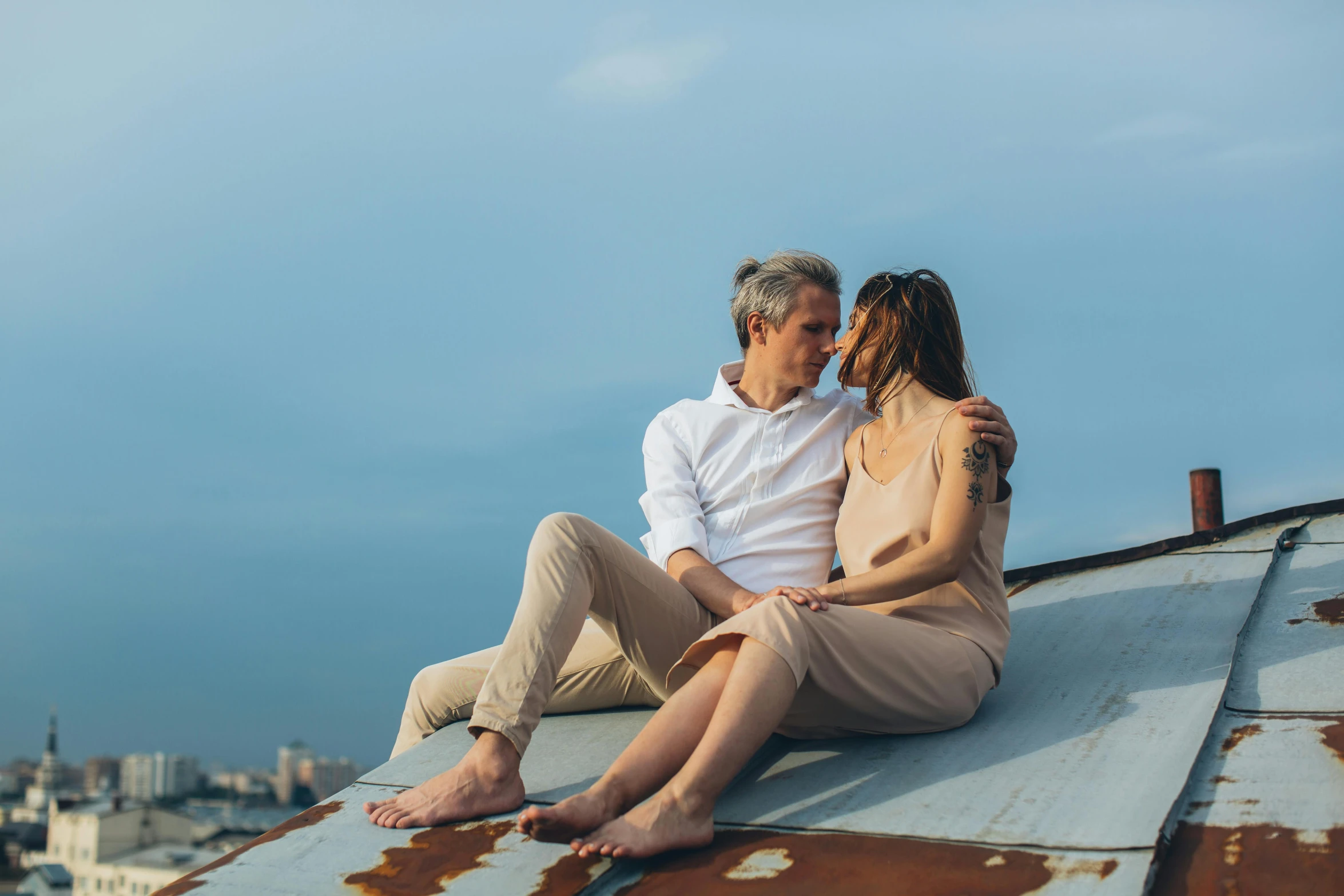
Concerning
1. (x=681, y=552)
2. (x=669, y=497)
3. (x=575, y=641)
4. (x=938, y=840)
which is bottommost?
(x=938, y=840)

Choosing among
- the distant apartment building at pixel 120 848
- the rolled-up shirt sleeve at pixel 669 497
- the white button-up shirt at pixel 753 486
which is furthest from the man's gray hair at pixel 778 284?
the distant apartment building at pixel 120 848

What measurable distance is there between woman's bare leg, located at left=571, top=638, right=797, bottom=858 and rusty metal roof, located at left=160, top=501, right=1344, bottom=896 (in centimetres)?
6

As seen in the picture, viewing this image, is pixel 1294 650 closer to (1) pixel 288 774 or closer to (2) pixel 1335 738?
(2) pixel 1335 738

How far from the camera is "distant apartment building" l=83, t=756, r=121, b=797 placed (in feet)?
212

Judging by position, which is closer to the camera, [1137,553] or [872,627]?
[872,627]

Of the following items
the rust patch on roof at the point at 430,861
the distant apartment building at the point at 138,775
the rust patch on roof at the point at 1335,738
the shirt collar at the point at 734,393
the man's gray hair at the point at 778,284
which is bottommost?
the distant apartment building at the point at 138,775

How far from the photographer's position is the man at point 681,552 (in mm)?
2166

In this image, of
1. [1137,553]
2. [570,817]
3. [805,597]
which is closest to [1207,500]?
[1137,553]

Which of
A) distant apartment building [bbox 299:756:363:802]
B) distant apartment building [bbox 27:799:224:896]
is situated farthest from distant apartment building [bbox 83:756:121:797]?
distant apartment building [bbox 27:799:224:896]

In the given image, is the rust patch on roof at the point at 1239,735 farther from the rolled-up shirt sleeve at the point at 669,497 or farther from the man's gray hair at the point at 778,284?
the man's gray hair at the point at 778,284

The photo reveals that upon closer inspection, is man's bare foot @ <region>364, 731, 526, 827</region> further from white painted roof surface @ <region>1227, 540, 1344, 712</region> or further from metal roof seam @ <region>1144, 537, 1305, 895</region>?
white painted roof surface @ <region>1227, 540, 1344, 712</region>

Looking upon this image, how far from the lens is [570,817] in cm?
179

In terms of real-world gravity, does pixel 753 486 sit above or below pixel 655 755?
above

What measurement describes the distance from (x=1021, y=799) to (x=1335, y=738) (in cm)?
61
